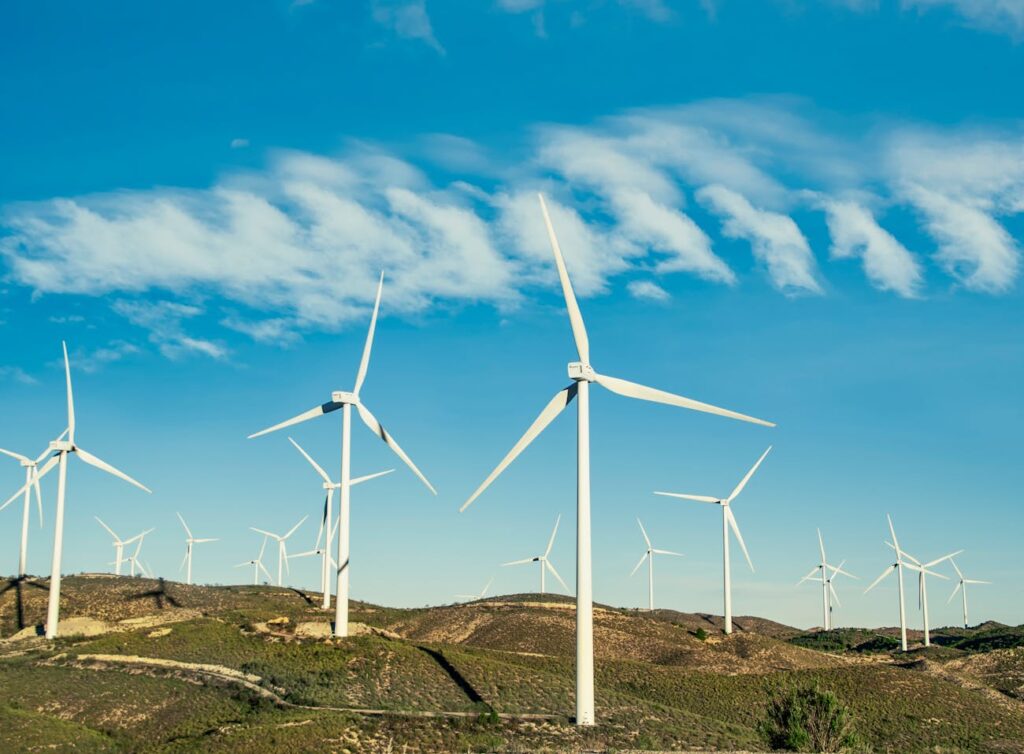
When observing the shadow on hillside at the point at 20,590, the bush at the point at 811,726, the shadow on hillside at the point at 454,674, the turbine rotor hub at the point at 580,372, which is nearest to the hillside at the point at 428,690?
the shadow on hillside at the point at 454,674

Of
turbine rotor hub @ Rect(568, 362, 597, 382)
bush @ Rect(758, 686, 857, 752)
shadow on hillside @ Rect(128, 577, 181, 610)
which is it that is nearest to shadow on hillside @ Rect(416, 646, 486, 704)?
bush @ Rect(758, 686, 857, 752)

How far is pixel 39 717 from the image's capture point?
7462 centimetres

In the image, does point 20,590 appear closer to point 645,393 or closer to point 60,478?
point 60,478

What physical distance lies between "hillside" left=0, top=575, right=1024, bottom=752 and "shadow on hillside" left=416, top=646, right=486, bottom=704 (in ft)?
1.04

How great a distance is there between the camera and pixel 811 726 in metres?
70.4

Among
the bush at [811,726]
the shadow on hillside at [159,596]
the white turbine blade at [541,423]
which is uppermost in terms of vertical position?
the white turbine blade at [541,423]

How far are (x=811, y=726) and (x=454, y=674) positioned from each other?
32051 mm

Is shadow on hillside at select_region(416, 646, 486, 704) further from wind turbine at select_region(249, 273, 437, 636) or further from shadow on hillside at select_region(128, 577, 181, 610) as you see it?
shadow on hillside at select_region(128, 577, 181, 610)

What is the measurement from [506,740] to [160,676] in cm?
3565

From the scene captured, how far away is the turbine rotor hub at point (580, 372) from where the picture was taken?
236ft

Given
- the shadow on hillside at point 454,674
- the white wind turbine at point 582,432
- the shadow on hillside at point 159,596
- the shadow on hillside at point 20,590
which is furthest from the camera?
the shadow on hillside at point 159,596

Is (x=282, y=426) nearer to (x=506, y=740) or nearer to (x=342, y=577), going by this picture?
(x=342, y=577)

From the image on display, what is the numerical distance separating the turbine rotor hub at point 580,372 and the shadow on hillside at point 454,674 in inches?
1128

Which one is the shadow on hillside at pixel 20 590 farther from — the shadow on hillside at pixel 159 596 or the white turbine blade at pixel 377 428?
the white turbine blade at pixel 377 428
